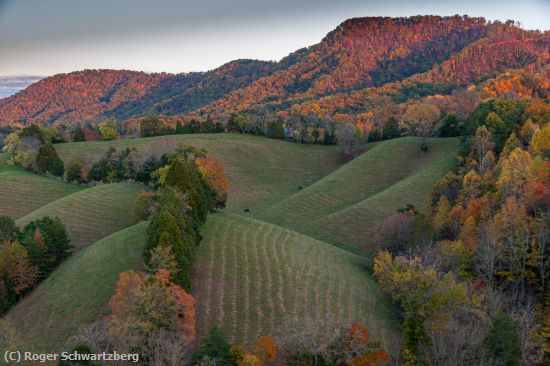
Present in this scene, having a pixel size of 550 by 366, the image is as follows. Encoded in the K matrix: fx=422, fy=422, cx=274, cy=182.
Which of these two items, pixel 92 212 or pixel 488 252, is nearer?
pixel 488 252

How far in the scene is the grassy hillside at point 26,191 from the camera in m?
81.9

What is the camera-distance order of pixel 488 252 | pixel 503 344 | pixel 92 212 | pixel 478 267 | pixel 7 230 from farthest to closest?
pixel 92 212
pixel 7 230
pixel 478 267
pixel 488 252
pixel 503 344

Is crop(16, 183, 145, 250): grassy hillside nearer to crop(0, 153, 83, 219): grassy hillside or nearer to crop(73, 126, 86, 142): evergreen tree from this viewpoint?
crop(0, 153, 83, 219): grassy hillside

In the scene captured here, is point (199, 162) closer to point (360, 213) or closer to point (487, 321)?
point (360, 213)

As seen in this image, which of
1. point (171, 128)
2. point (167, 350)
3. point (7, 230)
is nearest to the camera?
point (167, 350)

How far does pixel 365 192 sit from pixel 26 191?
7285 centimetres

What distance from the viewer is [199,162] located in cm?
6806

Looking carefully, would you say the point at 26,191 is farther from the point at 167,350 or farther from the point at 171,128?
the point at 167,350

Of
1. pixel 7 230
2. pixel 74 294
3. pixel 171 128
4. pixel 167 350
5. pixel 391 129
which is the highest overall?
pixel 171 128

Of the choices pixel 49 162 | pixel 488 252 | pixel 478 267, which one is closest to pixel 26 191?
pixel 49 162

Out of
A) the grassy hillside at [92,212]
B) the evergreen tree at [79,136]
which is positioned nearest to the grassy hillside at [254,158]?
the evergreen tree at [79,136]

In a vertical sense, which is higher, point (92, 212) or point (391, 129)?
point (391, 129)

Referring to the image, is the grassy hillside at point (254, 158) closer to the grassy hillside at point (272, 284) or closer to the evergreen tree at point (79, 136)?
the evergreen tree at point (79, 136)

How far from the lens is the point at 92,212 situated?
71.8 meters
